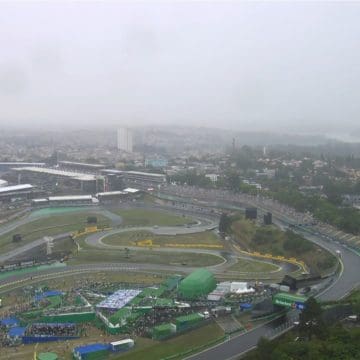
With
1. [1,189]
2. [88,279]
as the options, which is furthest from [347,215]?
[1,189]

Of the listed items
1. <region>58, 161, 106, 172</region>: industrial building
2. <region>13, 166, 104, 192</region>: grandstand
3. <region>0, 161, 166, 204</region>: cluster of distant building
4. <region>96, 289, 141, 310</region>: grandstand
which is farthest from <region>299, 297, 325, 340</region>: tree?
<region>58, 161, 106, 172</region>: industrial building

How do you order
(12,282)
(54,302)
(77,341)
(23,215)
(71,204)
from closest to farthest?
(77,341), (54,302), (12,282), (23,215), (71,204)

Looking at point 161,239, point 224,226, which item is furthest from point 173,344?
point 224,226

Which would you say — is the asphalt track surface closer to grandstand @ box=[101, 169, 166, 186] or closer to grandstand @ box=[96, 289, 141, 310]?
grandstand @ box=[96, 289, 141, 310]

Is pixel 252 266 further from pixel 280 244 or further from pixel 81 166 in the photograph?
pixel 81 166

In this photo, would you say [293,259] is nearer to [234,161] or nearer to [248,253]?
[248,253]

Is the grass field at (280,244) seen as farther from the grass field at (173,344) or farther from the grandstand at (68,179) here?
the grandstand at (68,179)
